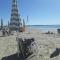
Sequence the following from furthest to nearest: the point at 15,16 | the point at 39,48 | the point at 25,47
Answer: the point at 15,16 < the point at 39,48 < the point at 25,47

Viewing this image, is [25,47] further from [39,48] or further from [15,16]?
[15,16]

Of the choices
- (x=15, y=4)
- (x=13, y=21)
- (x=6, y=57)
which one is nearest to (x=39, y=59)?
(x=6, y=57)

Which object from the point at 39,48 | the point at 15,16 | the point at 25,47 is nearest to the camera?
the point at 25,47

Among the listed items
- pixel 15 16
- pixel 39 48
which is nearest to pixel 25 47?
pixel 39 48

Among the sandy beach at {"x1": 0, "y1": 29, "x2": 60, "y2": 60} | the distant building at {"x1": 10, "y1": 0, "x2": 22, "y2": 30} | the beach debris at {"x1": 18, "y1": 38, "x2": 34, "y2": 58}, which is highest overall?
the distant building at {"x1": 10, "y1": 0, "x2": 22, "y2": 30}

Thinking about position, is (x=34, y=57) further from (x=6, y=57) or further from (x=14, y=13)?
(x=14, y=13)

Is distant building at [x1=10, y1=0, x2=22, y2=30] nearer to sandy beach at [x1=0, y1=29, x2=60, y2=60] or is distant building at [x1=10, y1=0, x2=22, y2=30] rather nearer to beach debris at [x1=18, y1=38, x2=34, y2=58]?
sandy beach at [x1=0, y1=29, x2=60, y2=60]

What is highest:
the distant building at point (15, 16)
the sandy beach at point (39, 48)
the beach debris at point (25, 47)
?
the distant building at point (15, 16)

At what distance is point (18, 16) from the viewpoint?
8406 cm

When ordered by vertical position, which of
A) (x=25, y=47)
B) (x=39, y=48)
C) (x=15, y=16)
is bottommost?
(x=39, y=48)

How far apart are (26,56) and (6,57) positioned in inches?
71.2

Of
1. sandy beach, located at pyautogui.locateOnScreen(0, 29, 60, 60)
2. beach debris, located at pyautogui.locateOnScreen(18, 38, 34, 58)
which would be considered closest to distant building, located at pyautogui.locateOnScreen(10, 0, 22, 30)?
sandy beach, located at pyautogui.locateOnScreen(0, 29, 60, 60)

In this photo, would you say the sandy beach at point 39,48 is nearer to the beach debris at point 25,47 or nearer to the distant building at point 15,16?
the beach debris at point 25,47

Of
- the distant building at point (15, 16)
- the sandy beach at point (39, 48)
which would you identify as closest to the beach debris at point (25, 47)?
the sandy beach at point (39, 48)
